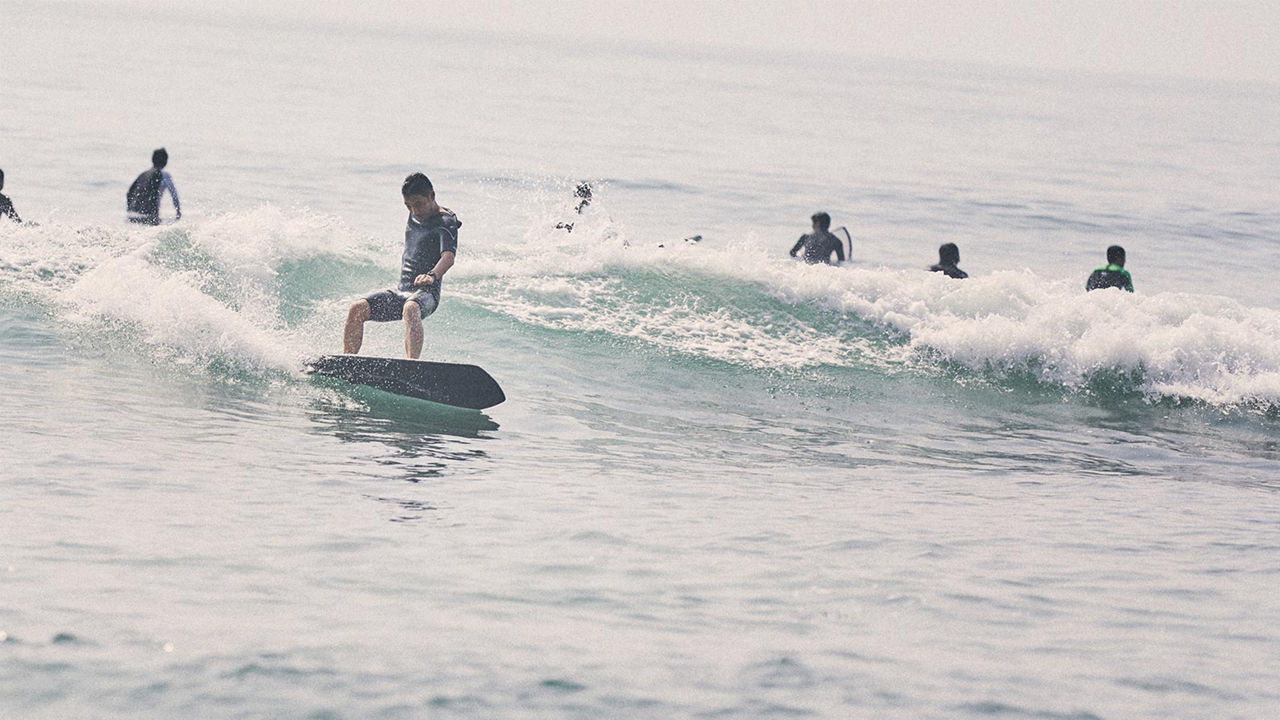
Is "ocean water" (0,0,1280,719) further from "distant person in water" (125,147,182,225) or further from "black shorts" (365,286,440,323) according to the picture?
"distant person in water" (125,147,182,225)

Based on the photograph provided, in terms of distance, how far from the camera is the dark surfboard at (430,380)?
10.0 meters

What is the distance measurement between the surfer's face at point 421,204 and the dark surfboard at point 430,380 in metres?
1.20

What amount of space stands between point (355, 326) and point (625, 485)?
3322 mm

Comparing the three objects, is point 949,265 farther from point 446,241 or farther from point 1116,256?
point 446,241

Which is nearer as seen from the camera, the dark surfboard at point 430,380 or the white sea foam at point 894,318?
the dark surfboard at point 430,380

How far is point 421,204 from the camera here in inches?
400

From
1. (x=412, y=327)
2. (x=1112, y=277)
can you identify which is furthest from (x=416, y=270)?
(x=1112, y=277)

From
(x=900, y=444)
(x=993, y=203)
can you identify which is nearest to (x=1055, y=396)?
(x=900, y=444)

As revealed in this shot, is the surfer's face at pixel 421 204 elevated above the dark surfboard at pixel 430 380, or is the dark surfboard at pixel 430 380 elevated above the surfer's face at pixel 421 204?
the surfer's face at pixel 421 204

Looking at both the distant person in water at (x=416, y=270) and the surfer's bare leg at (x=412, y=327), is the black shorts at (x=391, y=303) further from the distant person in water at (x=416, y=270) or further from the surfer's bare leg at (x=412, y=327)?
the surfer's bare leg at (x=412, y=327)

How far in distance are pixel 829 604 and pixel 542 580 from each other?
1.33 m

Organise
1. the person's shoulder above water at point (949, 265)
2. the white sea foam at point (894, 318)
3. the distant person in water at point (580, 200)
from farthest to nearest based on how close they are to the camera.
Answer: the distant person in water at point (580, 200), the person's shoulder above water at point (949, 265), the white sea foam at point (894, 318)

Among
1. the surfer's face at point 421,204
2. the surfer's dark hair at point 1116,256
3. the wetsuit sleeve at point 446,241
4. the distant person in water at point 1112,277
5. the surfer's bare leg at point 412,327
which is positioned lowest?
the surfer's bare leg at point 412,327

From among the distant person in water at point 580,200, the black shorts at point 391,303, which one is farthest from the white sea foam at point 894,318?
the black shorts at point 391,303
